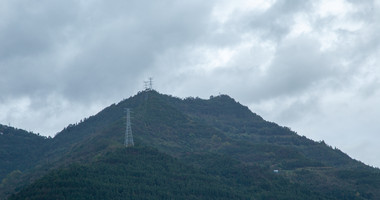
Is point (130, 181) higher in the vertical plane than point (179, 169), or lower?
lower

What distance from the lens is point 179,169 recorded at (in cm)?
12812

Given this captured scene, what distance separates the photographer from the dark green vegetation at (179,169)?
11194cm

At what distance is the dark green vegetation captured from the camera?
11194 cm

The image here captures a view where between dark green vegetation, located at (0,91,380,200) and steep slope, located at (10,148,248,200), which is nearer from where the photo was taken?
steep slope, located at (10,148,248,200)

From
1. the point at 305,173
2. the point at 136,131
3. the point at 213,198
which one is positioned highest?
the point at 136,131

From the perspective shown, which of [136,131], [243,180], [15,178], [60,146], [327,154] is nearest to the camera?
[243,180]

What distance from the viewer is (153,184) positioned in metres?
118

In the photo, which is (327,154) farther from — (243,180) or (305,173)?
(243,180)

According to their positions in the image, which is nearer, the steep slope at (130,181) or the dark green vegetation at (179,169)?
the steep slope at (130,181)

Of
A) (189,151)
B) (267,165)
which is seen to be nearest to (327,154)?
(267,165)

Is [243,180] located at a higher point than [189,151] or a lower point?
lower

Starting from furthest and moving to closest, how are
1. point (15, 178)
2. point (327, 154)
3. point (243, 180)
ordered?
point (327, 154) → point (15, 178) → point (243, 180)

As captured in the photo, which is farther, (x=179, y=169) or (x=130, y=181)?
(x=179, y=169)

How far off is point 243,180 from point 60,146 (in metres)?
84.0
